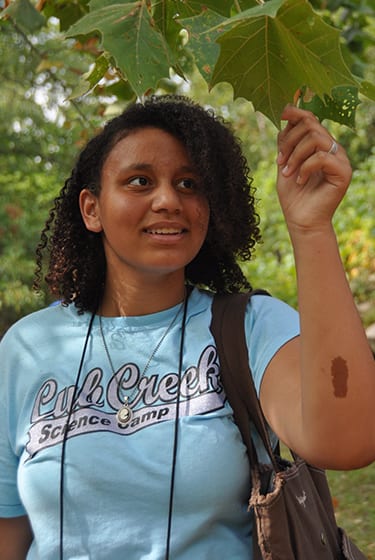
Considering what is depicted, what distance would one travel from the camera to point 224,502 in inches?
65.1

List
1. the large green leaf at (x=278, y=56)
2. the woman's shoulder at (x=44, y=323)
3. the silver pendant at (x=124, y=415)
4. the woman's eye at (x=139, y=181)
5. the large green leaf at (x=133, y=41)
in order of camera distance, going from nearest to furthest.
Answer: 1. the large green leaf at (x=278, y=56)
2. the large green leaf at (x=133, y=41)
3. the silver pendant at (x=124, y=415)
4. the woman's eye at (x=139, y=181)
5. the woman's shoulder at (x=44, y=323)

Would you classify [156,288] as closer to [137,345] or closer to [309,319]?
[137,345]

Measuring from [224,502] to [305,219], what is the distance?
649 mm

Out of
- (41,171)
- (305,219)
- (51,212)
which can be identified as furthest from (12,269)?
(305,219)

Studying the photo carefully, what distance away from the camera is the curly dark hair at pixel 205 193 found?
195 cm

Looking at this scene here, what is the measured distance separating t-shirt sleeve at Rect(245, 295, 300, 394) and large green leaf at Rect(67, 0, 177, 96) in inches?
22.5

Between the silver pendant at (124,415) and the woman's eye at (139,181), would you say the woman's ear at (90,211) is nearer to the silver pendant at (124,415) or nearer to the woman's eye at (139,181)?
the woman's eye at (139,181)

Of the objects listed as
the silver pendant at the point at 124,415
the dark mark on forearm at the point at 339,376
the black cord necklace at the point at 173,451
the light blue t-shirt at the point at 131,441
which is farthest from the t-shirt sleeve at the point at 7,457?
the dark mark on forearm at the point at 339,376

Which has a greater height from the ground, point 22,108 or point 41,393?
point 22,108

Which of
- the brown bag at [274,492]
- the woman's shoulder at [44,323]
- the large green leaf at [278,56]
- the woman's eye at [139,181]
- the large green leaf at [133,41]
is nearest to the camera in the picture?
the large green leaf at [278,56]

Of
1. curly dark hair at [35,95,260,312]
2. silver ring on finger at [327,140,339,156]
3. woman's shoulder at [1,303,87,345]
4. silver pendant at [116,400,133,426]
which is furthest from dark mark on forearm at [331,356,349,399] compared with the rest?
woman's shoulder at [1,303,87,345]

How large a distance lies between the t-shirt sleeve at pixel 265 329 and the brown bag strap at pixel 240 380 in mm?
15

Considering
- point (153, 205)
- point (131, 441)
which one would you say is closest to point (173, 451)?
point (131, 441)

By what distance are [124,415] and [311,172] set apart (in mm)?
726
